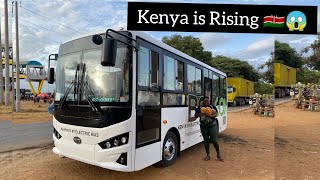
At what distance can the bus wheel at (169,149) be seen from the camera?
5.24 meters

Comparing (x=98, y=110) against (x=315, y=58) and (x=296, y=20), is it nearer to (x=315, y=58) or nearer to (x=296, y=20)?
(x=296, y=20)

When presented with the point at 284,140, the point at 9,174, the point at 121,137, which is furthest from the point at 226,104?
the point at 9,174

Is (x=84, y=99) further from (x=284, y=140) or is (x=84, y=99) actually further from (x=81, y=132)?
(x=284, y=140)

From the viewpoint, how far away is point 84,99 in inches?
168

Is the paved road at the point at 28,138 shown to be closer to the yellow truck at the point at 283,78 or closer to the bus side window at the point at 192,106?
the bus side window at the point at 192,106

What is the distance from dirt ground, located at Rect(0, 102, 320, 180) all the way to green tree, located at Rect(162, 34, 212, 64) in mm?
1682

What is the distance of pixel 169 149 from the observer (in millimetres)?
5375

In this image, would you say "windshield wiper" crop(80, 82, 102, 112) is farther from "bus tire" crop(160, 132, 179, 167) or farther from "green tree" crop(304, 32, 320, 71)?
"green tree" crop(304, 32, 320, 71)

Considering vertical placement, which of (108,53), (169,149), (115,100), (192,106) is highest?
(108,53)

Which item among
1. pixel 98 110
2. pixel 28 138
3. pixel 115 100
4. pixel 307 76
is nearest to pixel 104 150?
pixel 98 110

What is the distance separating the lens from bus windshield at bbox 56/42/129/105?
414 cm

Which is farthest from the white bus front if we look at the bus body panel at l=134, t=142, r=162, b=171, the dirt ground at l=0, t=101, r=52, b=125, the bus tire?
the dirt ground at l=0, t=101, r=52, b=125

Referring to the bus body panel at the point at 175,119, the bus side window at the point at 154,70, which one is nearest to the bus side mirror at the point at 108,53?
the bus side window at the point at 154,70

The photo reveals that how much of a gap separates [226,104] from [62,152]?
522cm
